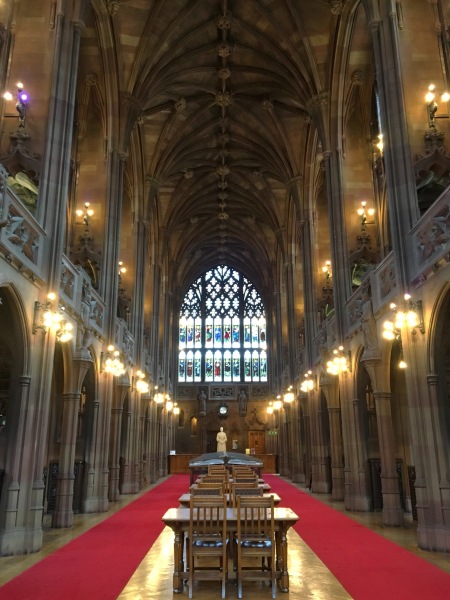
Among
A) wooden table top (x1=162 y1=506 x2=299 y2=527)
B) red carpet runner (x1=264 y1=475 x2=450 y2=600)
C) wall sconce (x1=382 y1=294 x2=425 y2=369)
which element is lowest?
red carpet runner (x1=264 y1=475 x2=450 y2=600)

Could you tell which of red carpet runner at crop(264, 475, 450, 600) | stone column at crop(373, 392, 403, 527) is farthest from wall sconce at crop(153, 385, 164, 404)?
stone column at crop(373, 392, 403, 527)

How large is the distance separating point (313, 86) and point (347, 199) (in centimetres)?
531

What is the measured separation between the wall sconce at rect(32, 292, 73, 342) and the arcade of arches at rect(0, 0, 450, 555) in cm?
5

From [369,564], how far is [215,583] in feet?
8.81

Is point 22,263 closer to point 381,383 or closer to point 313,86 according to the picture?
point 381,383

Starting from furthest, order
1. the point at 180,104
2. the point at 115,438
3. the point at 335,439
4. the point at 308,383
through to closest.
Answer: the point at 180,104 < the point at 308,383 < the point at 335,439 < the point at 115,438

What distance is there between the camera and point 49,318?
10922 millimetres

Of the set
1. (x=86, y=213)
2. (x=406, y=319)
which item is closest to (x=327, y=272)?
(x=86, y=213)

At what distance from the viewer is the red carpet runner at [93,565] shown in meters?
6.74

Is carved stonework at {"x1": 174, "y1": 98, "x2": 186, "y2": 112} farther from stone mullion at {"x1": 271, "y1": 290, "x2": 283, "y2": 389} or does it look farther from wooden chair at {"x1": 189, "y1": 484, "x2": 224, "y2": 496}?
wooden chair at {"x1": 189, "y1": 484, "x2": 224, "y2": 496}

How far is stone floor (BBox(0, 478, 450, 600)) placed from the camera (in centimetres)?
661

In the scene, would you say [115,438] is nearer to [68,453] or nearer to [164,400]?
[68,453]

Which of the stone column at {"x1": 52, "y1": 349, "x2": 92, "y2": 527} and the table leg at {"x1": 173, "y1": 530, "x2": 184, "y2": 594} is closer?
the table leg at {"x1": 173, "y1": 530, "x2": 184, "y2": 594}

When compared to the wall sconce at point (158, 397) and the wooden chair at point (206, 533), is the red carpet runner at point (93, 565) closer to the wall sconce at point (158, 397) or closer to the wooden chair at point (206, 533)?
the wooden chair at point (206, 533)
